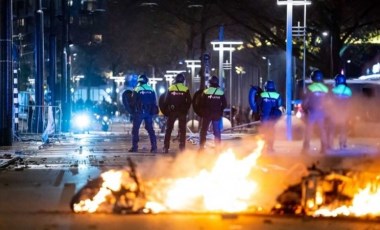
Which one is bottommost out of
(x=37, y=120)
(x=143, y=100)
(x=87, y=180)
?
(x=87, y=180)

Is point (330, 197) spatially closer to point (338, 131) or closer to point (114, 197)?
point (114, 197)

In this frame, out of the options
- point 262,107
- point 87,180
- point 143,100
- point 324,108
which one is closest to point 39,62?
point 143,100

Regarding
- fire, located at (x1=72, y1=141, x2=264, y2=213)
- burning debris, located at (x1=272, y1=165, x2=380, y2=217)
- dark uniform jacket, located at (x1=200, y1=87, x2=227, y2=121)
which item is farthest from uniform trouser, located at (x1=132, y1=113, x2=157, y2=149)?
burning debris, located at (x1=272, y1=165, x2=380, y2=217)

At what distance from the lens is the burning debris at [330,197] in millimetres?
11094

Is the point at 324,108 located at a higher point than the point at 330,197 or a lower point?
higher

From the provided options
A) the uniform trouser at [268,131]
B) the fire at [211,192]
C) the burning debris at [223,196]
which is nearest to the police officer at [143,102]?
the uniform trouser at [268,131]

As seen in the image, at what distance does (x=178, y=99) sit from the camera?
73.9 ft

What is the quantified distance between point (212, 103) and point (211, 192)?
9988 millimetres

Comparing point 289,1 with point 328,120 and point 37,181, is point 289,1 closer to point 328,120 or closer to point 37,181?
point 328,120

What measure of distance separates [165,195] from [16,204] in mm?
2333

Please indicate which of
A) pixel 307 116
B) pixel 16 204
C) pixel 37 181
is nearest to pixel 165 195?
pixel 16 204

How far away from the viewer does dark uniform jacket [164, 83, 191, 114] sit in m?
22.4

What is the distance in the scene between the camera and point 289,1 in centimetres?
2889

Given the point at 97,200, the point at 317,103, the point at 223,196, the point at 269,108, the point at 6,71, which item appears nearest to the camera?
the point at 97,200
